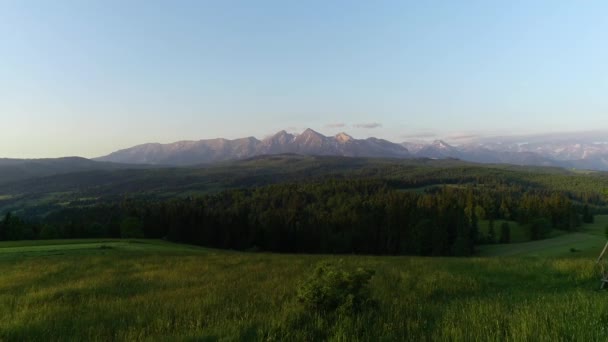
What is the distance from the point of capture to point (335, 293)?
796 cm

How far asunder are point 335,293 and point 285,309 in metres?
1.33

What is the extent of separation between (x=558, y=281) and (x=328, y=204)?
155 m

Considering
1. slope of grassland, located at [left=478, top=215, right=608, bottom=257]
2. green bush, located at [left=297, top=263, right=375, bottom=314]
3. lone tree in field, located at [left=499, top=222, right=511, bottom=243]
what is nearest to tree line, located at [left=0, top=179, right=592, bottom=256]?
lone tree in field, located at [left=499, top=222, right=511, bottom=243]

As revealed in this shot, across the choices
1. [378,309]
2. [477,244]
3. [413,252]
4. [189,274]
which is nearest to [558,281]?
[378,309]

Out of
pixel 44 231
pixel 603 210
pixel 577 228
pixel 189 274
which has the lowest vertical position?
pixel 603 210

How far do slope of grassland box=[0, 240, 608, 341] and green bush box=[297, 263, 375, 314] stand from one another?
268 mm

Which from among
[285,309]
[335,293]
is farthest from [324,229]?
[335,293]

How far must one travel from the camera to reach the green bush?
26.0 feet

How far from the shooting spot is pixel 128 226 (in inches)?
3221

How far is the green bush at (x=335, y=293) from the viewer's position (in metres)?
7.94

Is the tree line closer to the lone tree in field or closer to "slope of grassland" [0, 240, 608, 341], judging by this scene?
the lone tree in field

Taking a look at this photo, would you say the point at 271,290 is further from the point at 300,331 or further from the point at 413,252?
the point at 413,252

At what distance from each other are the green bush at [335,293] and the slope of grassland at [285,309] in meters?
0.27

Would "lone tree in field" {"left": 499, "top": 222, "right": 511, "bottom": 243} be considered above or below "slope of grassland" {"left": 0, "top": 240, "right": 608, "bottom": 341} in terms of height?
below
